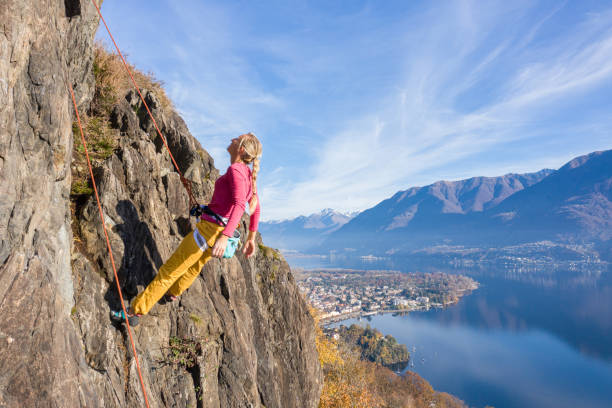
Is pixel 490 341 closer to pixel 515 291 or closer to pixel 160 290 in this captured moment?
pixel 515 291

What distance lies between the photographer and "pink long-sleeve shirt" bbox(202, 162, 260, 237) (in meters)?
4.56

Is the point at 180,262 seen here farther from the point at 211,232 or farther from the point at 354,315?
the point at 354,315

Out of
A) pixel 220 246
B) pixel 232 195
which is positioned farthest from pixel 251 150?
pixel 220 246

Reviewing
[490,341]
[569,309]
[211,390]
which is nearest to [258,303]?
[211,390]

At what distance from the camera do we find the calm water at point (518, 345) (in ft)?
178

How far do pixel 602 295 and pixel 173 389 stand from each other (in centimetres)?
15706

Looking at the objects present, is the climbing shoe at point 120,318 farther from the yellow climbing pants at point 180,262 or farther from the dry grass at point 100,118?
the dry grass at point 100,118

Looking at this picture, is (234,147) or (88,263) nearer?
(88,263)

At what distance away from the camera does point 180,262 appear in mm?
4836

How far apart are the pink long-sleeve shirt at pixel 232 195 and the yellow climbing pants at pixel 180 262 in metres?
0.22

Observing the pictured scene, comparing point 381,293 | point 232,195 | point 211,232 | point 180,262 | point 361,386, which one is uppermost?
point 232,195

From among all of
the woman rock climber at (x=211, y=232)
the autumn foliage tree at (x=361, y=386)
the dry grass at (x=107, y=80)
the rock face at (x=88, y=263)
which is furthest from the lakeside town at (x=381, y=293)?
the woman rock climber at (x=211, y=232)

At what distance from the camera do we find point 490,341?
7769 centimetres

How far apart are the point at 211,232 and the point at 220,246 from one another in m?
0.54
